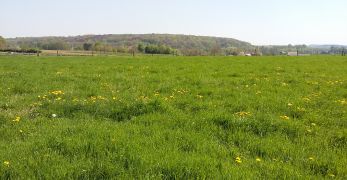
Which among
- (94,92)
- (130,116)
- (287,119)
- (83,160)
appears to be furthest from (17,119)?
(287,119)

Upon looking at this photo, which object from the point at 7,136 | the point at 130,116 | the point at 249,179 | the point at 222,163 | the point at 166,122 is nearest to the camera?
the point at 249,179

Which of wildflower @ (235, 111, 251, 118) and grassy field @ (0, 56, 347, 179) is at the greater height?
wildflower @ (235, 111, 251, 118)

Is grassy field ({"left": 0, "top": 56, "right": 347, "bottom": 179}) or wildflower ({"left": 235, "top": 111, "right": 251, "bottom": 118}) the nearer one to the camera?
grassy field ({"left": 0, "top": 56, "right": 347, "bottom": 179})

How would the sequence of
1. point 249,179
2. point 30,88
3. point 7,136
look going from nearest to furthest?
1. point 249,179
2. point 7,136
3. point 30,88

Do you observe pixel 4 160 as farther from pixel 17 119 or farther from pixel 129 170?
pixel 17 119

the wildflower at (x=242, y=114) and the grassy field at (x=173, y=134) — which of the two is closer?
the grassy field at (x=173, y=134)

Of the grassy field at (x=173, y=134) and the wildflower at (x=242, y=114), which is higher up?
the wildflower at (x=242, y=114)

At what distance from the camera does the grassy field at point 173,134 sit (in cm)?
598

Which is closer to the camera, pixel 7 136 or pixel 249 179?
pixel 249 179

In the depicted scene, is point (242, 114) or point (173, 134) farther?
point (242, 114)

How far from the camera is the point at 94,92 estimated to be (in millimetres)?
12797

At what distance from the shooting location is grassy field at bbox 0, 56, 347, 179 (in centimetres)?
598

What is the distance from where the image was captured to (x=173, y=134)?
7715mm

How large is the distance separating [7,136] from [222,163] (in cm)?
439
